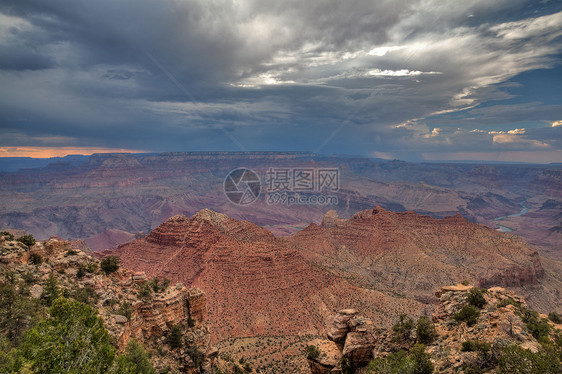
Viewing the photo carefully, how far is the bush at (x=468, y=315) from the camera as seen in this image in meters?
19.9

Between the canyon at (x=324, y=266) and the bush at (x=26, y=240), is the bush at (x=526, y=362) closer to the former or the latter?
the canyon at (x=324, y=266)

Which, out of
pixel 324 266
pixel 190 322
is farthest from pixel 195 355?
pixel 324 266

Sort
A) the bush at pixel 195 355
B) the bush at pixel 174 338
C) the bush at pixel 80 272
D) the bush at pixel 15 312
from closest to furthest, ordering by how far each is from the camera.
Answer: the bush at pixel 15 312 → the bush at pixel 80 272 → the bush at pixel 195 355 → the bush at pixel 174 338

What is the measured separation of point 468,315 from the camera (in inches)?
799

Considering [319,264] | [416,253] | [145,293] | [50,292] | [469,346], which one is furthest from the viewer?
[416,253]

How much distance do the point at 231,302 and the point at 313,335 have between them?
55.4 ft

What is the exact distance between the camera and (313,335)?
Answer: 4872 cm

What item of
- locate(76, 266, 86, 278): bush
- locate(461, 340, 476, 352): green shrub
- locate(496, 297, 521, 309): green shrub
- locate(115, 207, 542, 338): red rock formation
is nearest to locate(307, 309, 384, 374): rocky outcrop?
locate(461, 340, 476, 352): green shrub

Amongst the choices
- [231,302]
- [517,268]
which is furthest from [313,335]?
[517,268]

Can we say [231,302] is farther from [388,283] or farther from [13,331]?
[388,283]

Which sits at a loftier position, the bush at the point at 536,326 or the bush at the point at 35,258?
the bush at the point at 35,258

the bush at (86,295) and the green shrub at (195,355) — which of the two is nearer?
the bush at (86,295)

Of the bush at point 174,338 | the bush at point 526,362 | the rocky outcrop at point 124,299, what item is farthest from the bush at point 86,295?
the bush at point 526,362

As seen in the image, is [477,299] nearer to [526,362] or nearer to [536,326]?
[536,326]
